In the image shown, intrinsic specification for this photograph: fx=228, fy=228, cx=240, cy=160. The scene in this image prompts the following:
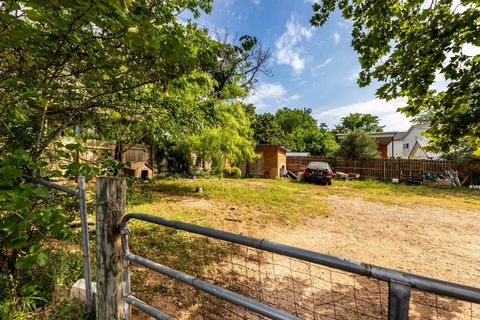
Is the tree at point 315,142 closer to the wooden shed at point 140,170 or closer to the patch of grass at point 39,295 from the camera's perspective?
the wooden shed at point 140,170

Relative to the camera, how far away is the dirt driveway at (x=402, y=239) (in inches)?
153

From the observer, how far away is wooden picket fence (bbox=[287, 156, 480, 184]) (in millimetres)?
15438

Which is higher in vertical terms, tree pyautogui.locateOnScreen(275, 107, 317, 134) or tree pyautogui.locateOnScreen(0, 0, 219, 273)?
tree pyautogui.locateOnScreen(275, 107, 317, 134)

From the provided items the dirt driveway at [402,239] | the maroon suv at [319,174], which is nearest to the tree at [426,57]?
the dirt driveway at [402,239]

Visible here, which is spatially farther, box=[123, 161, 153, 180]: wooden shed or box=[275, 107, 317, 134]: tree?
box=[275, 107, 317, 134]: tree

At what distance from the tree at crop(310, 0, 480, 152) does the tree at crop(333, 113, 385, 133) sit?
176 feet

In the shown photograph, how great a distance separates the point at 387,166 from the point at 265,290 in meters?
18.8

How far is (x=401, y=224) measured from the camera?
6250mm

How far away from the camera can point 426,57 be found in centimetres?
297

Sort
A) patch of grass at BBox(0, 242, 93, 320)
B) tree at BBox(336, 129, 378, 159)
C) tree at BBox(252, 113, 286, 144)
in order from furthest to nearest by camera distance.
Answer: tree at BBox(252, 113, 286, 144) → tree at BBox(336, 129, 378, 159) → patch of grass at BBox(0, 242, 93, 320)

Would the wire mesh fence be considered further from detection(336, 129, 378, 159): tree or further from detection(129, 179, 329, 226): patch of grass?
detection(336, 129, 378, 159): tree

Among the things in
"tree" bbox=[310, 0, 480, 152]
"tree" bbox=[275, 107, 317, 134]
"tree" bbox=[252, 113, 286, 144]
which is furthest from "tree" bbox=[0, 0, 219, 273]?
"tree" bbox=[275, 107, 317, 134]

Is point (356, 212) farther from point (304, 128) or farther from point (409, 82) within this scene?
point (304, 128)

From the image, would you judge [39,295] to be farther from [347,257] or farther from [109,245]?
[347,257]
